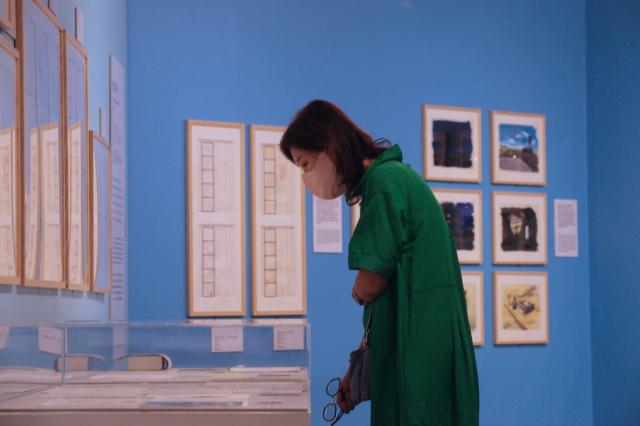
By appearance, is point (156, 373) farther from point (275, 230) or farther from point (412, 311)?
point (275, 230)

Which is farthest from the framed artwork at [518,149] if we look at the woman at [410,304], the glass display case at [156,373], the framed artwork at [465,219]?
the glass display case at [156,373]

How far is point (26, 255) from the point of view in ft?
7.91

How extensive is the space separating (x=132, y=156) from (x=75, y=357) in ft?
7.21

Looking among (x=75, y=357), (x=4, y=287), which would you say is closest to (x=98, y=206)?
(x=4, y=287)

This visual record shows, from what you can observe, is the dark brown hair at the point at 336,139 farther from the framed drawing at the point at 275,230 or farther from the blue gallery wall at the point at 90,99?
the framed drawing at the point at 275,230

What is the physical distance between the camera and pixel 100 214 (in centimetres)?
346

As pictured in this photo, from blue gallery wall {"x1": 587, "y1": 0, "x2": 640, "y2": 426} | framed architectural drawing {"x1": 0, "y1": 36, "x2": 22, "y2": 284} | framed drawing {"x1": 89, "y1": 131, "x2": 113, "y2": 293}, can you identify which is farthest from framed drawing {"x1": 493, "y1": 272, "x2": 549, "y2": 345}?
framed architectural drawing {"x1": 0, "y1": 36, "x2": 22, "y2": 284}

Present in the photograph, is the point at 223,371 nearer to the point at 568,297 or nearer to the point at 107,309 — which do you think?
the point at 107,309

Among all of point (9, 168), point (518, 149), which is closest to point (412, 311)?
point (9, 168)

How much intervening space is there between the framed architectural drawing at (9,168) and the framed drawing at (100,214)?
0.96 meters

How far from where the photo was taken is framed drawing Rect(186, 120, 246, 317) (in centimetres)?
416

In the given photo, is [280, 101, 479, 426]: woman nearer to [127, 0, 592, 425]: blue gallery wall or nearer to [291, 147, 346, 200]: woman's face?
[291, 147, 346, 200]: woman's face

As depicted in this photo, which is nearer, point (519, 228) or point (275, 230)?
point (275, 230)

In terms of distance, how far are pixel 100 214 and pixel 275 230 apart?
1.11 meters
